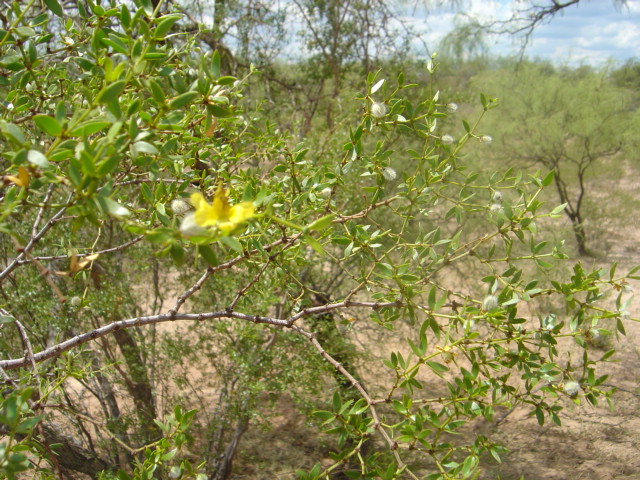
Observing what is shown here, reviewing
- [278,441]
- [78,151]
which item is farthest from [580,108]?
[78,151]

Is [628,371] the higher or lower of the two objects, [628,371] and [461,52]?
the lower

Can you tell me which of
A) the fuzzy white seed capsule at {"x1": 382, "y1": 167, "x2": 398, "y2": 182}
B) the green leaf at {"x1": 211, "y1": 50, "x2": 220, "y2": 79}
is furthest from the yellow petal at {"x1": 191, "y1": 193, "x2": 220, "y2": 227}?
the fuzzy white seed capsule at {"x1": 382, "y1": 167, "x2": 398, "y2": 182}

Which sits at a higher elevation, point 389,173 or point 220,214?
point 220,214

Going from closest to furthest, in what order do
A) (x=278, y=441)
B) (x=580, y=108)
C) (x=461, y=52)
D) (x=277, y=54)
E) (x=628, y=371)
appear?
(x=278, y=441)
(x=277, y=54)
(x=628, y=371)
(x=461, y=52)
(x=580, y=108)

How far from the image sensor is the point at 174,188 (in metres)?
1.24

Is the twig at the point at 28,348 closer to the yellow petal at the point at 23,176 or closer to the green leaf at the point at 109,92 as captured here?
the yellow petal at the point at 23,176

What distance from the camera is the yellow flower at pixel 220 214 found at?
0.54 m

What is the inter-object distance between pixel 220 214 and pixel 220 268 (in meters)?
0.51

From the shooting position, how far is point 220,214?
57 cm

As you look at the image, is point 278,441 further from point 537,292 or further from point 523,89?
point 523,89

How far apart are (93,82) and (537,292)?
113 cm

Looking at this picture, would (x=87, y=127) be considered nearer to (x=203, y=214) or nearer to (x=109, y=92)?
(x=109, y=92)

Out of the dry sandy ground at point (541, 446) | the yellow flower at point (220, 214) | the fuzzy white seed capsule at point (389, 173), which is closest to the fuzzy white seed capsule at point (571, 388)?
the fuzzy white seed capsule at point (389, 173)

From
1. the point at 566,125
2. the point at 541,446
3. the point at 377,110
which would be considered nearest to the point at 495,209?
the point at 377,110
